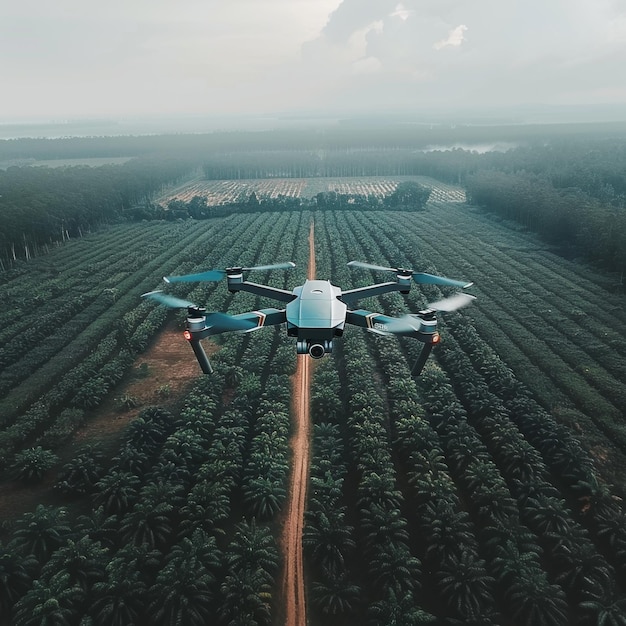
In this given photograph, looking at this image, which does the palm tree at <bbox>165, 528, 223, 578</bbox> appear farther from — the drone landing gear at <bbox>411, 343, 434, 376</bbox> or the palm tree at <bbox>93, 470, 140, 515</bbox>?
the drone landing gear at <bbox>411, 343, 434, 376</bbox>

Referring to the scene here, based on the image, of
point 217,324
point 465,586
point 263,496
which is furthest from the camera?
point 263,496

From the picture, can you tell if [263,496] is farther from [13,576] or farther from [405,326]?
A: [405,326]

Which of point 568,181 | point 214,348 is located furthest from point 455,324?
point 568,181

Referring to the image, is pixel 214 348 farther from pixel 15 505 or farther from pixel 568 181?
pixel 568 181

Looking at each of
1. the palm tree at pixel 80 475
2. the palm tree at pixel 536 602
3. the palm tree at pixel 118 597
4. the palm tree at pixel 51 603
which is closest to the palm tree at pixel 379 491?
the palm tree at pixel 536 602

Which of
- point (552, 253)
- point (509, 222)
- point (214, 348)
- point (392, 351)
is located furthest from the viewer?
point (509, 222)

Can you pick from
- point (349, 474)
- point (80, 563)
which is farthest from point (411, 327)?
point (80, 563)
